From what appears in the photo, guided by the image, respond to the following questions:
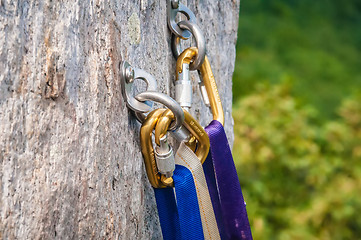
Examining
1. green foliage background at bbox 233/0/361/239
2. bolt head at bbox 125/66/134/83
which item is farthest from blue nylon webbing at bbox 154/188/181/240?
green foliage background at bbox 233/0/361/239

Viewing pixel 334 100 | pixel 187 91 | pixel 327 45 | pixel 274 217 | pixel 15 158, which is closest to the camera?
pixel 15 158

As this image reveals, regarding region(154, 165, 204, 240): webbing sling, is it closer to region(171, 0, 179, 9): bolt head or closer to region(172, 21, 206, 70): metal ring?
region(172, 21, 206, 70): metal ring

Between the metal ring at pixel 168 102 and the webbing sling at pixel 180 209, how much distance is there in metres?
0.10

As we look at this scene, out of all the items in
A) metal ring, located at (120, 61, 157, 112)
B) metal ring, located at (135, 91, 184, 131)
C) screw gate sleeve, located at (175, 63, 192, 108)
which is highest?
screw gate sleeve, located at (175, 63, 192, 108)

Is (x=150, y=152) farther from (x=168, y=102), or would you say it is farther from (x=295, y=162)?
(x=295, y=162)

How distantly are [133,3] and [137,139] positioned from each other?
262 mm

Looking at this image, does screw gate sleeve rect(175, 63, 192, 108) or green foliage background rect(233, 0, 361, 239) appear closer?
screw gate sleeve rect(175, 63, 192, 108)

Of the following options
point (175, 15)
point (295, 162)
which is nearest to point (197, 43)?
point (175, 15)

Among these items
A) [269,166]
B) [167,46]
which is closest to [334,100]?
[269,166]

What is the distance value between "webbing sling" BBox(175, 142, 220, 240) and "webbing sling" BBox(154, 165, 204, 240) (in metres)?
0.02

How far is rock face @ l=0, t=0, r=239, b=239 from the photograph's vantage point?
2.45 feet

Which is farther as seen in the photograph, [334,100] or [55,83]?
[334,100]

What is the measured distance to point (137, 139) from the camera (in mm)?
957

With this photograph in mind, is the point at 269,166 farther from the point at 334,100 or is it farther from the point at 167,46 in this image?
the point at 167,46
